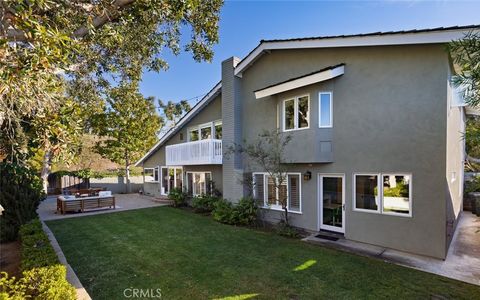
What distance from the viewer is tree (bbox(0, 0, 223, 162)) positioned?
4059 millimetres

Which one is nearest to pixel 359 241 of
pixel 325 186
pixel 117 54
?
pixel 325 186

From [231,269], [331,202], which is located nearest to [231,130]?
[331,202]

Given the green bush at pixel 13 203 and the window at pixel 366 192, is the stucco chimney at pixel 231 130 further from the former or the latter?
the green bush at pixel 13 203

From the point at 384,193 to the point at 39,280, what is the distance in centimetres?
984

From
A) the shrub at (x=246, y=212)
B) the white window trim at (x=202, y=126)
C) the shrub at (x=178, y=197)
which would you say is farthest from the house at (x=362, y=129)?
the shrub at (x=178, y=197)

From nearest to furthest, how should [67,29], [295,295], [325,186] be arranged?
1. [295,295]
2. [67,29]
3. [325,186]

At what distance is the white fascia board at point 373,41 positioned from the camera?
736 centimetres

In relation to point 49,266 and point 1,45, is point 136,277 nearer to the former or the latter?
point 49,266

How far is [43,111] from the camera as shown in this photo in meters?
5.16

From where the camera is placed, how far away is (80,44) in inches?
203

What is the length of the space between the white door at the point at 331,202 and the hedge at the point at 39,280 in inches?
356

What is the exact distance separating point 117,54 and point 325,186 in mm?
10524

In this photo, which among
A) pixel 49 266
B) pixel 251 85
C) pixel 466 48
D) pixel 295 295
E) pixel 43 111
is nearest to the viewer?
pixel 466 48

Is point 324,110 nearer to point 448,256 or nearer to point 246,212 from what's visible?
point 246,212
